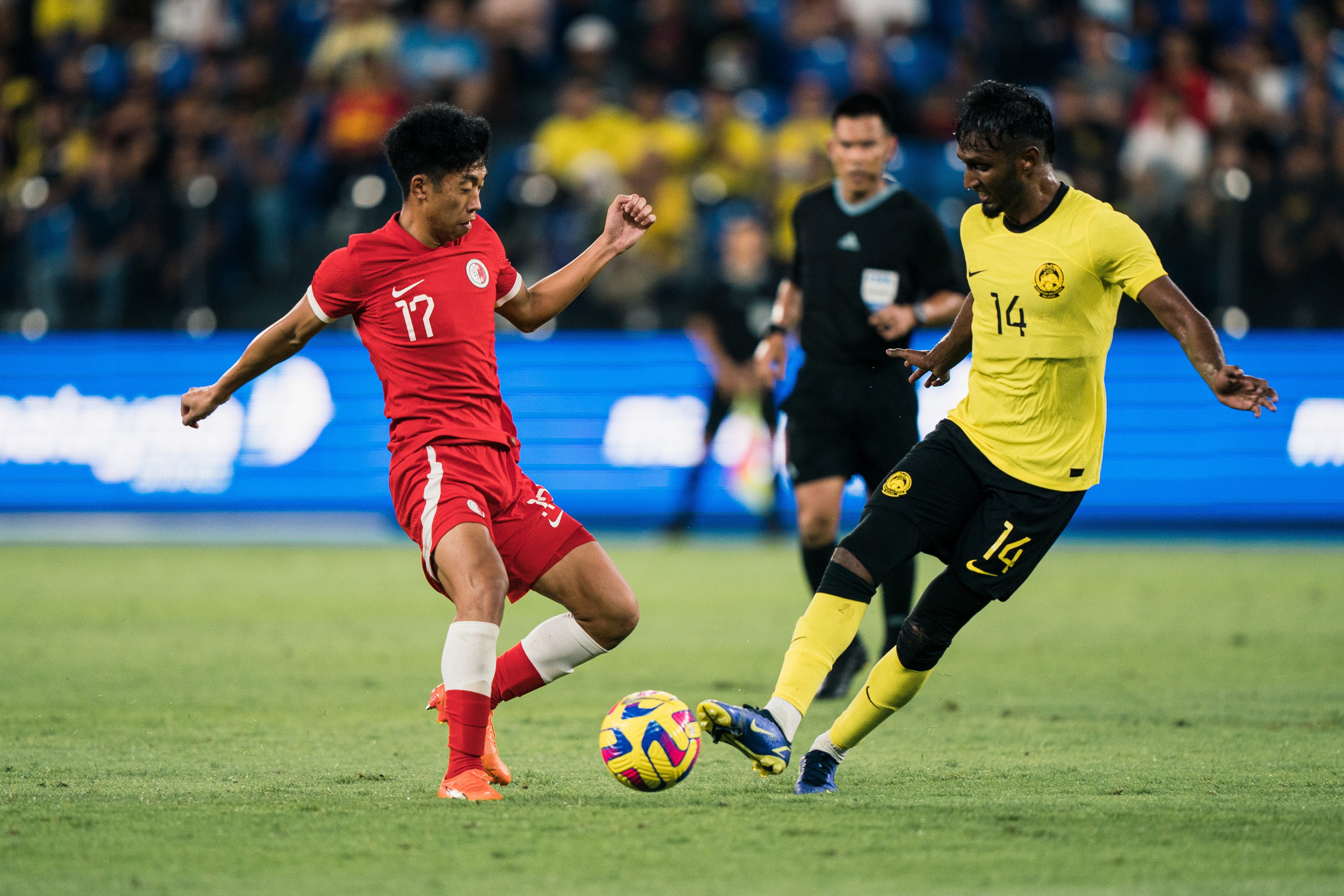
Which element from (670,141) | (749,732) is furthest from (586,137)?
(749,732)

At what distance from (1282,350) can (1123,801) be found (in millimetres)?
9676

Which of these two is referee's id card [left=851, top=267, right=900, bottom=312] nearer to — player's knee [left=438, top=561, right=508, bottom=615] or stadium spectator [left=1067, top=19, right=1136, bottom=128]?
player's knee [left=438, top=561, right=508, bottom=615]

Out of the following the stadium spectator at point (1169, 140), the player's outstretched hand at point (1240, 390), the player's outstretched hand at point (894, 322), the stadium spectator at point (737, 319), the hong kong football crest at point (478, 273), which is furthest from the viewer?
the stadium spectator at point (1169, 140)

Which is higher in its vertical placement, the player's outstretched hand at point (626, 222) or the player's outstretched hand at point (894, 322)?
the player's outstretched hand at point (626, 222)

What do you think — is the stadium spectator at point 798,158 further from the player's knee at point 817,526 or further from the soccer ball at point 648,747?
the soccer ball at point 648,747

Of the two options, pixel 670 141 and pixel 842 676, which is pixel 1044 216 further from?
pixel 670 141

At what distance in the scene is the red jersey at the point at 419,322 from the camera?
200 inches

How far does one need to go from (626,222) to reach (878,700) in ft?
5.95

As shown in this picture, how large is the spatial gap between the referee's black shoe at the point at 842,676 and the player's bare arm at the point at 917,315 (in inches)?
52.9

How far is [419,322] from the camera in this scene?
16.6 ft

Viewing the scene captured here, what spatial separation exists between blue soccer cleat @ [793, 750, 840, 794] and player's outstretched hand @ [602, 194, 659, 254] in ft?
5.84

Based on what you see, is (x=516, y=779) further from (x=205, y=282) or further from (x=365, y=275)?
(x=205, y=282)

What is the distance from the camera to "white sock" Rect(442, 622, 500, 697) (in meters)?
4.85

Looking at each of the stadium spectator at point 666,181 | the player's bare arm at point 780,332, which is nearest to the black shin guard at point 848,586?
the player's bare arm at point 780,332
